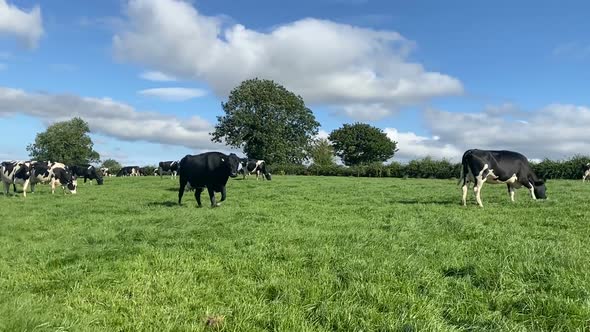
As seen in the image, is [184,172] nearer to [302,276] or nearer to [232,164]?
[232,164]

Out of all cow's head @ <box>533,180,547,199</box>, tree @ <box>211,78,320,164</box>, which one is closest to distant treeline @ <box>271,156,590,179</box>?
tree @ <box>211,78,320,164</box>

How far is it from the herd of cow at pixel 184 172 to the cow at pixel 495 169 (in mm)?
9102

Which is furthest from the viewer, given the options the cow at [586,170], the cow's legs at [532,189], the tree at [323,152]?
the tree at [323,152]

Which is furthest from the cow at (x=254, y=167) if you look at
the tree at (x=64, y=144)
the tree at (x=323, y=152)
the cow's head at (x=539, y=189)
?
the tree at (x=64, y=144)

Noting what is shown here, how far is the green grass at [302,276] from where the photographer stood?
17.5ft

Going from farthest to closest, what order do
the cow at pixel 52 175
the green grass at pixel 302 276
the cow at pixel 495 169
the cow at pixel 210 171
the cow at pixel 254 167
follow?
the cow at pixel 254 167 < the cow at pixel 52 175 < the cow at pixel 210 171 < the cow at pixel 495 169 < the green grass at pixel 302 276

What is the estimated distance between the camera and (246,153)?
A: 79438 millimetres

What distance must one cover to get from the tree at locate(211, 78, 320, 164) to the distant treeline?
7.69m

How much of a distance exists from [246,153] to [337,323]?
74.8 metres

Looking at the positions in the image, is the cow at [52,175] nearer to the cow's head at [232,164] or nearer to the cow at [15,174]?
the cow at [15,174]

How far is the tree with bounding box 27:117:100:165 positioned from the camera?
102 meters

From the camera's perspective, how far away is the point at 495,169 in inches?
707

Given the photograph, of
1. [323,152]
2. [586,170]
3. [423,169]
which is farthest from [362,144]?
[586,170]

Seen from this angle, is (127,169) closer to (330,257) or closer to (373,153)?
(373,153)
